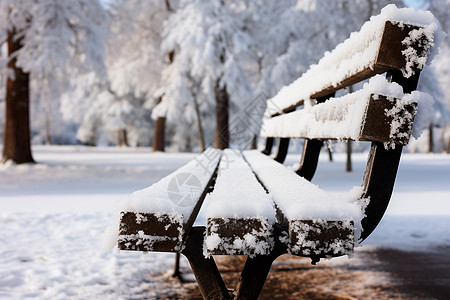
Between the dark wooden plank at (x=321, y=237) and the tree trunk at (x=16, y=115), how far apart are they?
10.2m

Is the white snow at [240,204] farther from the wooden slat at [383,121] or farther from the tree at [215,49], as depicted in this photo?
the tree at [215,49]

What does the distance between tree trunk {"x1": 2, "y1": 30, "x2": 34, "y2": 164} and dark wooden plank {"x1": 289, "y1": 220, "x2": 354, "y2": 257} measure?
10.2 meters

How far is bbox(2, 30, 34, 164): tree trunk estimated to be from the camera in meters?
10.1

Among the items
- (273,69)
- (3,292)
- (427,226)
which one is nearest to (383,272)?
(427,226)

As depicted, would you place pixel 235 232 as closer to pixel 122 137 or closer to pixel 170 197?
pixel 170 197

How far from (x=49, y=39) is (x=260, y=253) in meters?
9.19

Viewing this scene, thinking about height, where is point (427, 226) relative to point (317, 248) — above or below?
below

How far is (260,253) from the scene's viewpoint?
1169 millimetres

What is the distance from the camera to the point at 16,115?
10195 mm

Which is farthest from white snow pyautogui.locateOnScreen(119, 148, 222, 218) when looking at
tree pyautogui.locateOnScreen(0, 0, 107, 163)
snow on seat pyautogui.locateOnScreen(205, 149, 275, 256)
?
tree pyautogui.locateOnScreen(0, 0, 107, 163)

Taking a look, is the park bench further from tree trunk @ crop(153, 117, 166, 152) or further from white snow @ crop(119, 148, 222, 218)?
tree trunk @ crop(153, 117, 166, 152)

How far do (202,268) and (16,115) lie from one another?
10.2m

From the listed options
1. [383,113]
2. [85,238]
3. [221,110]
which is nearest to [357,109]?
[383,113]

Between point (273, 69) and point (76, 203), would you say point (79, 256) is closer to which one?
point (76, 203)
